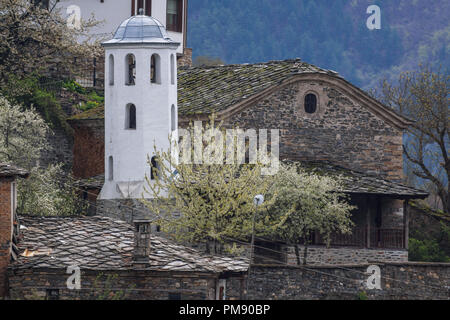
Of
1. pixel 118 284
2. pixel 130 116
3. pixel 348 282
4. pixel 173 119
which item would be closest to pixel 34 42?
pixel 130 116

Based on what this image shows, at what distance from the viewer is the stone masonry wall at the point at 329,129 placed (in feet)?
169

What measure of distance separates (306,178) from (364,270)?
5320 millimetres

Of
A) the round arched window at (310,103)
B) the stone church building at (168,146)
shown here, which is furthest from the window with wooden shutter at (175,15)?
the round arched window at (310,103)

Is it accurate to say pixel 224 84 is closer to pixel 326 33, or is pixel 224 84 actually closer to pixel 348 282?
pixel 348 282

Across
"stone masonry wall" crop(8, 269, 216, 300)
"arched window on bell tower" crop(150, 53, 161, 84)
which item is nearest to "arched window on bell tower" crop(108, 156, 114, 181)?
"arched window on bell tower" crop(150, 53, 161, 84)

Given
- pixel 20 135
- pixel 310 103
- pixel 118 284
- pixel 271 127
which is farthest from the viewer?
pixel 310 103

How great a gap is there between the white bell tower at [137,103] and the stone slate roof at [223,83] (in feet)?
7.89

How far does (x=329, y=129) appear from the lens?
173ft

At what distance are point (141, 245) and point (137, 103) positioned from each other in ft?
40.7

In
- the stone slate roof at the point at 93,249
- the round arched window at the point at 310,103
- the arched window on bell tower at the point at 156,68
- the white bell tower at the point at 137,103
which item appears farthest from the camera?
the round arched window at the point at 310,103

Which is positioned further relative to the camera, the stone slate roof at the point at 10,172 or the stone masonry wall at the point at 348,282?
the stone masonry wall at the point at 348,282

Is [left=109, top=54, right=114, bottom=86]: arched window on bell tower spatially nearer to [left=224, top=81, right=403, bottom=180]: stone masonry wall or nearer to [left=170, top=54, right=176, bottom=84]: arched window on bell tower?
[left=170, top=54, right=176, bottom=84]: arched window on bell tower

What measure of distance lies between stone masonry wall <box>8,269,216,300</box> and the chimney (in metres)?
0.52

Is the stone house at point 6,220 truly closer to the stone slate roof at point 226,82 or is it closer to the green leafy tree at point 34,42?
the stone slate roof at point 226,82
